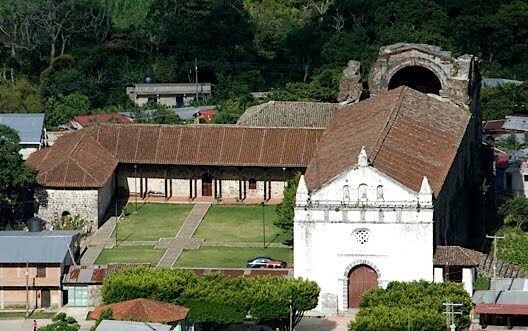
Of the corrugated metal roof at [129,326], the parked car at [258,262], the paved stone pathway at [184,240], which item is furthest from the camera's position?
the paved stone pathway at [184,240]

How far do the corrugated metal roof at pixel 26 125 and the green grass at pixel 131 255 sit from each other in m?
19.8

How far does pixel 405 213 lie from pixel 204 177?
26177 millimetres

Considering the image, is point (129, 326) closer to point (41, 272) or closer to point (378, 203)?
point (41, 272)

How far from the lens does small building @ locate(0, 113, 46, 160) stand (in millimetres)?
129625

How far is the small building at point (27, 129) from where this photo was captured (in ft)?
425

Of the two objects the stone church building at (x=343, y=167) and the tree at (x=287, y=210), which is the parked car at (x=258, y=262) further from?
the stone church building at (x=343, y=167)

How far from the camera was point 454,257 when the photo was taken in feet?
325

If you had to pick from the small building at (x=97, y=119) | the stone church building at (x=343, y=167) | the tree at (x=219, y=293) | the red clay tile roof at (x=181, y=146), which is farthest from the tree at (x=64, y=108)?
the tree at (x=219, y=293)

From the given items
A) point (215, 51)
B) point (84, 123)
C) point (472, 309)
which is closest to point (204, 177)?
point (84, 123)

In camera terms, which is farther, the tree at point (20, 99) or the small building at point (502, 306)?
the tree at point (20, 99)

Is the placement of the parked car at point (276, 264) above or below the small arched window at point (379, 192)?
below

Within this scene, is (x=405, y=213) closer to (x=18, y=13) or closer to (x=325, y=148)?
(x=325, y=148)

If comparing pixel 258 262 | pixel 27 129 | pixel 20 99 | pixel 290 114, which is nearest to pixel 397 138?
pixel 258 262

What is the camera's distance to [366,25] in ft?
538
